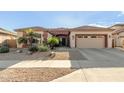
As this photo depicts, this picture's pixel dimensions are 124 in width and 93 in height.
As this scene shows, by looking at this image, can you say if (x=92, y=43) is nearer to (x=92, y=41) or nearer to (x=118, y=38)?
(x=92, y=41)

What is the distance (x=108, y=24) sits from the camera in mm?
57375

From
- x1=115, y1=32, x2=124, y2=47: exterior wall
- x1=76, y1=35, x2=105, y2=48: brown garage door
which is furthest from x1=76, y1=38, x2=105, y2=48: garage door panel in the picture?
x1=115, y1=32, x2=124, y2=47: exterior wall

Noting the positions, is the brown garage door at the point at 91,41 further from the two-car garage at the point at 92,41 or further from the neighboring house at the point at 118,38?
the neighboring house at the point at 118,38

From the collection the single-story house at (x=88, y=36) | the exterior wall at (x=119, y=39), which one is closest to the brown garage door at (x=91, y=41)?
the single-story house at (x=88, y=36)

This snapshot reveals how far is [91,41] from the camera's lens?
114 ft

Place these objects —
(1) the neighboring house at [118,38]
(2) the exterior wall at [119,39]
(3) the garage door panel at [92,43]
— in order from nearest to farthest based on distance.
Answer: (3) the garage door panel at [92,43] → (2) the exterior wall at [119,39] → (1) the neighboring house at [118,38]

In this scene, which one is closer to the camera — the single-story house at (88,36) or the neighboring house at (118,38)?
the single-story house at (88,36)

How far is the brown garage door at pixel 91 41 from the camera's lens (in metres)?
34.6

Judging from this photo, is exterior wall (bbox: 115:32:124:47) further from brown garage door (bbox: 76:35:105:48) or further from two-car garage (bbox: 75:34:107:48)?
brown garage door (bbox: 76:35:105:48)

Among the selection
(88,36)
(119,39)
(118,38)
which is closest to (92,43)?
(88,36)

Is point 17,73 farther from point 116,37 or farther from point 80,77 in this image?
point 116,37

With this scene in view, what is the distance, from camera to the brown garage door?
34.6 metres

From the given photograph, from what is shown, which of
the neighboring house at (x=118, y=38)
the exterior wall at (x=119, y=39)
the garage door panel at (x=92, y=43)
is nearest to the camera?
the garage door panel at (x=92, y=43)
